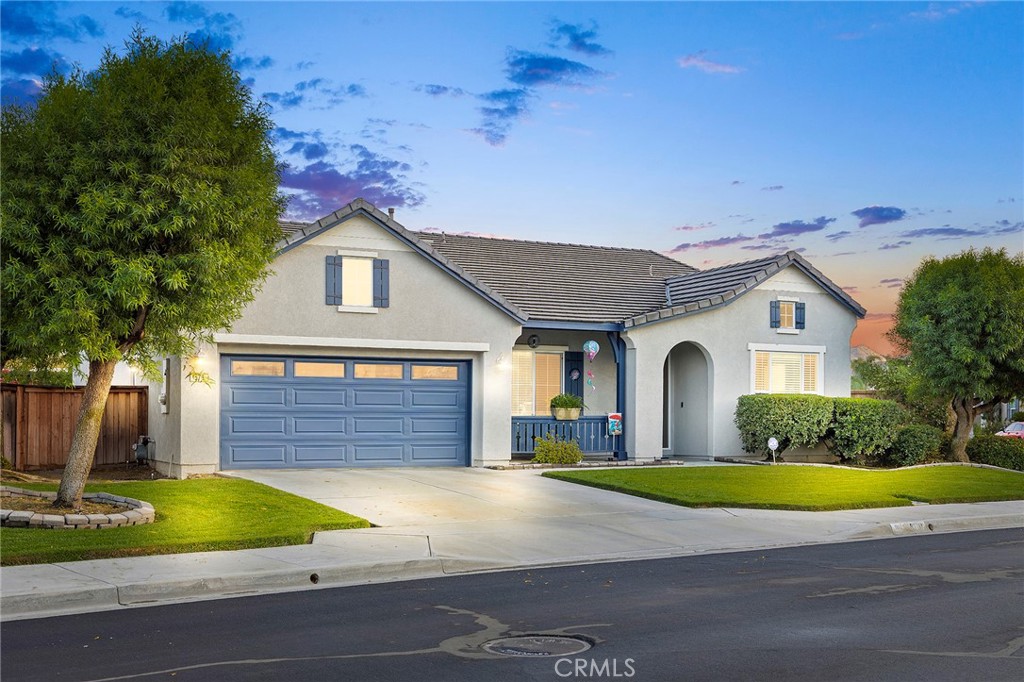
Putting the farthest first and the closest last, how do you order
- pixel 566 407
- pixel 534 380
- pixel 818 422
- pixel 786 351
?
pixel 786 351 → pixel 534 380 → pixel 818 422 → pixel 566 407

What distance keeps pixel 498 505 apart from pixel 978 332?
16.1 meters

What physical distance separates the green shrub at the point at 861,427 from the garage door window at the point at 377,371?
37.7 feet

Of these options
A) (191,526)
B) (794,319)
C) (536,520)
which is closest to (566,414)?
(794,319)

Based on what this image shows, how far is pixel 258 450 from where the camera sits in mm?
21250

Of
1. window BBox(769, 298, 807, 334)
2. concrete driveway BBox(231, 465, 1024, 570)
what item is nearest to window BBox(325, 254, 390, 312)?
concrete driveway BBox(231, 465, 1024, 570)

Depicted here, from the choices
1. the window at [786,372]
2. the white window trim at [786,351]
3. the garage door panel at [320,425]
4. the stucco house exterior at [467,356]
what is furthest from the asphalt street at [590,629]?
the window at [786,372]

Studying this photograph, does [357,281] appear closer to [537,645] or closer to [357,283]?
[357,283]

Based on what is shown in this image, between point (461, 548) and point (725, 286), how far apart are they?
15804mm

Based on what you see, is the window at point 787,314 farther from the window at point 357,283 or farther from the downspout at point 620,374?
the window at point 357,283

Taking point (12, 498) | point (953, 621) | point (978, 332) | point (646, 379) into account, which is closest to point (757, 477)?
point (646, 379)

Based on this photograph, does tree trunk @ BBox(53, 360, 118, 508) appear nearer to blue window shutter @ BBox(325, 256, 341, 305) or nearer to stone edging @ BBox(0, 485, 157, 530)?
stone edging @ BBox(0, 485, 157, 530)

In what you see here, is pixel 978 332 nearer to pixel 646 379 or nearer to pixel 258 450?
pixel 646 379

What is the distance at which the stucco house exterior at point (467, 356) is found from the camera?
21.2m

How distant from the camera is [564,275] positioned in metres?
28.2
